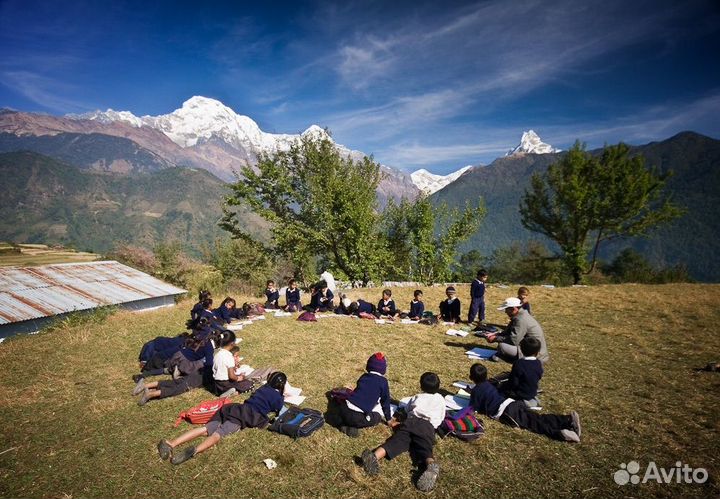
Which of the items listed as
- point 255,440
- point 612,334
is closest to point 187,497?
point 255,440

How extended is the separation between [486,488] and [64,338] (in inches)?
674

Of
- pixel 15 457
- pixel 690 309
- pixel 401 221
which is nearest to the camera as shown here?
pixel 15 457

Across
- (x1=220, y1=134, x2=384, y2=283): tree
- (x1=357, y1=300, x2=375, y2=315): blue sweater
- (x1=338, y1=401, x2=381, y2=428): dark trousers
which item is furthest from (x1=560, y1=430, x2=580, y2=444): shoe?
(x1=220, y1=134, x2=384, y2=283): tree

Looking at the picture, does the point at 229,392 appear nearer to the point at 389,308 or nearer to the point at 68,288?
the point at 389,308

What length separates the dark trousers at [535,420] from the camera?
7.08m

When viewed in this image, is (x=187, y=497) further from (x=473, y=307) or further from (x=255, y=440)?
(x=473, y=307)

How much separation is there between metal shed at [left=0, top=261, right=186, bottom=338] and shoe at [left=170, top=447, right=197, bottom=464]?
19.9 metres

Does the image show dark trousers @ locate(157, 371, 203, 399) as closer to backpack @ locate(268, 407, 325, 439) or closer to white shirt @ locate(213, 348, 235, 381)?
white shirt @ locate(213, 348, 235, 381)

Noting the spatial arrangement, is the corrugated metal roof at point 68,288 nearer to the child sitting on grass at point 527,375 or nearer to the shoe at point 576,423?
the child sitting on grass at point 527,375

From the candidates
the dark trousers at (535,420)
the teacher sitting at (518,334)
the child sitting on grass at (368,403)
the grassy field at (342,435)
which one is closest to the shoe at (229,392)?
the grassy field at (342,435)

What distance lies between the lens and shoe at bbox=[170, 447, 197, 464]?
647cm

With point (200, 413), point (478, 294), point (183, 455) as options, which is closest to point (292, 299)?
point (478, 294)

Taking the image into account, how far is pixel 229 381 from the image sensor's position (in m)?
9.23

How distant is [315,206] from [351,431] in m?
24.6
